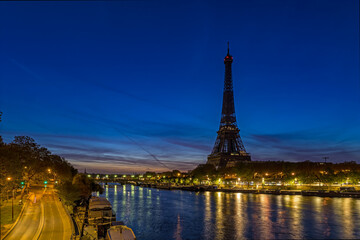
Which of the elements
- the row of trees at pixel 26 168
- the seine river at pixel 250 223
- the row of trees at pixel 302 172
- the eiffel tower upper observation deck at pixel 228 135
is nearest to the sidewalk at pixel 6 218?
the row of trees at pixel 26 168

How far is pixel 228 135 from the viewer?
18350cm

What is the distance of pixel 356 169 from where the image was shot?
11062cm

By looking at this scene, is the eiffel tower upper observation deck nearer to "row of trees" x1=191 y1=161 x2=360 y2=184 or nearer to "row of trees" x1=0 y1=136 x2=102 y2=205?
"row of trees" x1=191 y1=161 x2=360 y2=184

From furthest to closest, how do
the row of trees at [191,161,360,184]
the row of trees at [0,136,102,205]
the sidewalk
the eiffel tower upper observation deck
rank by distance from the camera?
the eiffel tower upper observation deck
the row of trees at [191,161,360,184]
the row of trees at [0,136,102,205]
the sidewalk

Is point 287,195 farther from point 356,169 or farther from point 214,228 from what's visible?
point 214,228

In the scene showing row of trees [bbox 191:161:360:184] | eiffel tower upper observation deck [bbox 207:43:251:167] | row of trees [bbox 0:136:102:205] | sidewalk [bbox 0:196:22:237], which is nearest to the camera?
sidewalk [bbox 0:196:22:237]

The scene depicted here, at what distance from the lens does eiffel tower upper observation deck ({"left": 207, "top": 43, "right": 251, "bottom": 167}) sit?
181 m

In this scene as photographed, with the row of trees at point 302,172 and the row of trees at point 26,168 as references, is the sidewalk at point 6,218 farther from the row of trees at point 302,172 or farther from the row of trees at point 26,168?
the row of trees at point 302,172

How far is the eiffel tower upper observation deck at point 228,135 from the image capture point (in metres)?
181

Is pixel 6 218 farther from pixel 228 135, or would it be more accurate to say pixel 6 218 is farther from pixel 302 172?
pixel 228 135

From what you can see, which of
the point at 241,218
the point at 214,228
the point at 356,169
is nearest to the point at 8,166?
the point at 214,228

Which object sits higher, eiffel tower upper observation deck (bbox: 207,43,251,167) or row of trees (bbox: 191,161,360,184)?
eiffel tower upper observation deck (bbox: 207,43,251,167)

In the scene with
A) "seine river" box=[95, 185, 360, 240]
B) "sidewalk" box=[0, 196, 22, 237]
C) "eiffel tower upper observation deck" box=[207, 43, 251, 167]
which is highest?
"eiffel tower upper observation deck" box=[207, 43, 251, 167]

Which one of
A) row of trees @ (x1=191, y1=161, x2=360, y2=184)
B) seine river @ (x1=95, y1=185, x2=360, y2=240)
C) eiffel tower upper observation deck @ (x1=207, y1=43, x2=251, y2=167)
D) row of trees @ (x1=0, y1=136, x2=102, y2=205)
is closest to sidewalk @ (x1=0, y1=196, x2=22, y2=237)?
row of trees @ (x1=0, y1=136, x2=102, y2=205)
